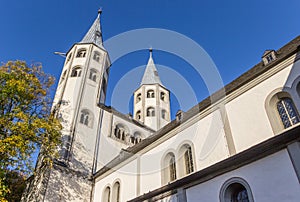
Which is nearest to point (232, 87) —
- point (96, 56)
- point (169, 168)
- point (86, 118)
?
point (169, 168)

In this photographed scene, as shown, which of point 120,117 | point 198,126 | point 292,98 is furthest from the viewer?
point 120,117

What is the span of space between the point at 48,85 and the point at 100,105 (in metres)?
8.51

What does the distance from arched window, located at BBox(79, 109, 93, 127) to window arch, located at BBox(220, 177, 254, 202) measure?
15745 mm

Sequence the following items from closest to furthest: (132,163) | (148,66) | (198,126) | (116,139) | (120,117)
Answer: (198,126), (132,163), (116,139), (120,117), (148,66)

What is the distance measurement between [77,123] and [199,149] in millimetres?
13205

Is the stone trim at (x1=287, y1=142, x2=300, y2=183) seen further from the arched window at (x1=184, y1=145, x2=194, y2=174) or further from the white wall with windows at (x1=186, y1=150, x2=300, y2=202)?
the arched window at (x1=184, y1=145, x2=194, y2=174)

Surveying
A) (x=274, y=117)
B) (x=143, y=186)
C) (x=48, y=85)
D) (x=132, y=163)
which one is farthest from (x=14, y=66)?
(x=274, y=117)

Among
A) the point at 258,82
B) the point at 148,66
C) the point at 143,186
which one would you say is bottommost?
the point at 143,186

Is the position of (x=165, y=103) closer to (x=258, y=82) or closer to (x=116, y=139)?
(x=116, y=139)

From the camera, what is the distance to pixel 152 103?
119 feet

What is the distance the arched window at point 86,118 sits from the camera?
22.9 meters

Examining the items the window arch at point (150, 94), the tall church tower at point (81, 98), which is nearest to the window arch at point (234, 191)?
the tall church tower at point (81, 98)

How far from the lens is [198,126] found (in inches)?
518

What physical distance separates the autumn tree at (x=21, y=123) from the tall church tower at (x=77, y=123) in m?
3.24
